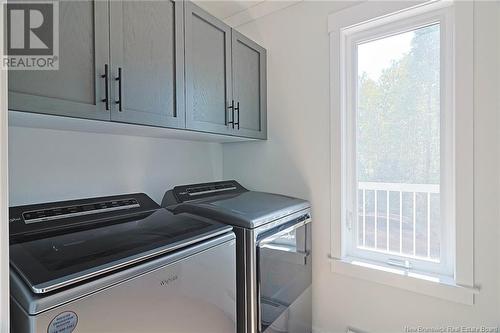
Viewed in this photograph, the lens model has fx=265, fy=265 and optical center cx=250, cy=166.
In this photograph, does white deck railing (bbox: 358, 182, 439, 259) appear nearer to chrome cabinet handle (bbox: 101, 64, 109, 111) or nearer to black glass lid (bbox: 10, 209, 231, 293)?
black glass lid (bbox: 10, 209, 231, 293)

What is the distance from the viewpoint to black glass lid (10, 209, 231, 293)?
0.73 m

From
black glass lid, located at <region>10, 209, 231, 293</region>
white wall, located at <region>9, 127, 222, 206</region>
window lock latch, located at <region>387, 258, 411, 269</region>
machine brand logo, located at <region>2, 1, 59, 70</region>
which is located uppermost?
machine brand logo, located at <region>2, 1, 59, 70</region>

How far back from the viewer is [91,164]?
1.49 m

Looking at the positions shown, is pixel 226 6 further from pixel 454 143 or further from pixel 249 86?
pixel 454 143

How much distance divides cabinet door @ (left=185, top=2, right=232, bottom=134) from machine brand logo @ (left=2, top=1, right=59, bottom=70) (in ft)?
1.99

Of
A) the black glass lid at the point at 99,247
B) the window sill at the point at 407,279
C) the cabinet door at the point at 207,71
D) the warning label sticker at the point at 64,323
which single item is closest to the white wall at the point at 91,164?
the black glass lid at the point at 99,247

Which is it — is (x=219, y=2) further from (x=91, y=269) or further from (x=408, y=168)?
(x=91, y=269)

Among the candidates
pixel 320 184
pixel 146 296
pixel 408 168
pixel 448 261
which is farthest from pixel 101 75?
pixel 448 261

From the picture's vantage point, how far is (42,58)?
0.90 meters

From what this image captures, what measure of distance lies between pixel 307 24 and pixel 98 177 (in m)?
1.70

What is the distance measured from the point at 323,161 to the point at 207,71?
3.15ft

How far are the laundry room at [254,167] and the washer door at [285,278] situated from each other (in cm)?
1

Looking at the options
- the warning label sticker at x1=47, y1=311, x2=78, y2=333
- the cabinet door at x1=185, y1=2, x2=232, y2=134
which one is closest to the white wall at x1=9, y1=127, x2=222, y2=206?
the cabinet door at x1=185, y1=2, x2=232, y2=134

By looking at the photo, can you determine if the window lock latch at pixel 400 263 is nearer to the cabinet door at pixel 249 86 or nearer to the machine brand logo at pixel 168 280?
the cabinet door at pixel 249 86
